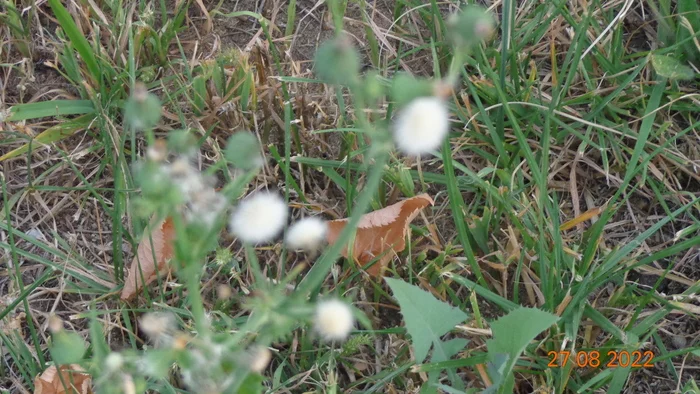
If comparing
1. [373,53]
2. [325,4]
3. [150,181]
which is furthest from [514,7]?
[150,181]

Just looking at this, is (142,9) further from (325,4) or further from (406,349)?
(406,349)

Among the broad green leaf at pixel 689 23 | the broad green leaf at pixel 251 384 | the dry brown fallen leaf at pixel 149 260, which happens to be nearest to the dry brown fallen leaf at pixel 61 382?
the dry brown fallen leaf at pixel 149 260

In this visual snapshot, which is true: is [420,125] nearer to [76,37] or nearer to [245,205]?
[245,205]

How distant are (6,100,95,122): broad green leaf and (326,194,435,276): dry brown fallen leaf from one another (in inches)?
28.4

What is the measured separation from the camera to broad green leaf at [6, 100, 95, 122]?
1811 mm

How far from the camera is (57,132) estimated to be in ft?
6.01

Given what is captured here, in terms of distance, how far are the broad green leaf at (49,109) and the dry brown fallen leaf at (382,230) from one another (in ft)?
2.37

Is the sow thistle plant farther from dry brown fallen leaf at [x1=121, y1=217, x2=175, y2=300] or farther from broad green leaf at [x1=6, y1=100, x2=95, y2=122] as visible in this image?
broad green leaf at [x1=6, y1=100, x2=95, y2=122]

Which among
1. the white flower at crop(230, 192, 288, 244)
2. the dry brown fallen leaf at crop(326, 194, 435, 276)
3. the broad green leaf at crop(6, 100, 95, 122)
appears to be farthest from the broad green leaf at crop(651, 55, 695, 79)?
the broad green leaf at crop(6, 100, 95, 122)

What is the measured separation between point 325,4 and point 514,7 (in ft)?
1.69

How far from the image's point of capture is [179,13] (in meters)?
1.97

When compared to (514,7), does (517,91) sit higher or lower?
lower

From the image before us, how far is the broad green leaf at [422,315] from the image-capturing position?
1.33m
